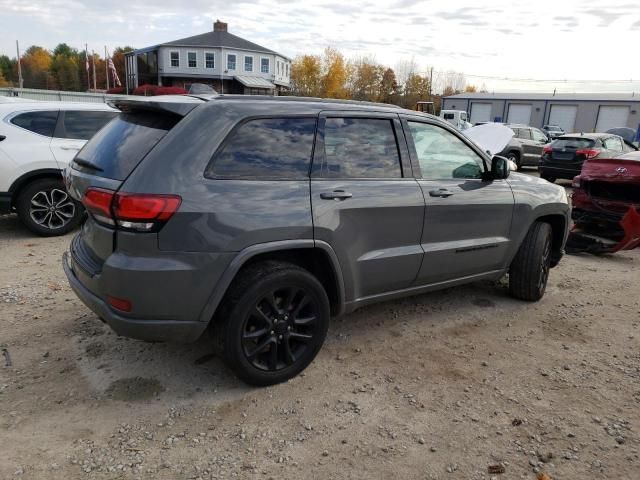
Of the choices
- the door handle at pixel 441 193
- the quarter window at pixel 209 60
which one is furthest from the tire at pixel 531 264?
the quarter window at pixel 209 60

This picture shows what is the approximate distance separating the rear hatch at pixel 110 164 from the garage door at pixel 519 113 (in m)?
55.8

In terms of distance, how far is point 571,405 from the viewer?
3.33m

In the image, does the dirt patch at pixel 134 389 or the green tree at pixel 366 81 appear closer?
the dirt patch at pixel 134 389

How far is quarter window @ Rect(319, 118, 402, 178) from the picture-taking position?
3520 millimetres

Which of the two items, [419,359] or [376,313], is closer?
[419,359]

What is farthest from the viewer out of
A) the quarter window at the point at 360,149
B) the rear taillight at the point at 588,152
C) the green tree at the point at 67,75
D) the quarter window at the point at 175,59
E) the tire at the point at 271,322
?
the green tree at the point at 67,75

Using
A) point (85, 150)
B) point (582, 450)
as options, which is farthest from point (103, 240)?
point (582, 450)

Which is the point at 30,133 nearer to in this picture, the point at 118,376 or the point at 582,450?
the point at 118,376

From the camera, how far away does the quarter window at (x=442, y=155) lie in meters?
4.05

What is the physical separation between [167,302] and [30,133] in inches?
200

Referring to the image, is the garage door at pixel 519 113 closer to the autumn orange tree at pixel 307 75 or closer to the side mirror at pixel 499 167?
the autumn orange tree at pixel 307 75

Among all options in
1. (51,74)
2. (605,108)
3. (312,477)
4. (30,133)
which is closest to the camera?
(312,477)

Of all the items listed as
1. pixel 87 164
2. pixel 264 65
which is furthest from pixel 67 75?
pixel 87 164

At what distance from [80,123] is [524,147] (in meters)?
15.5
